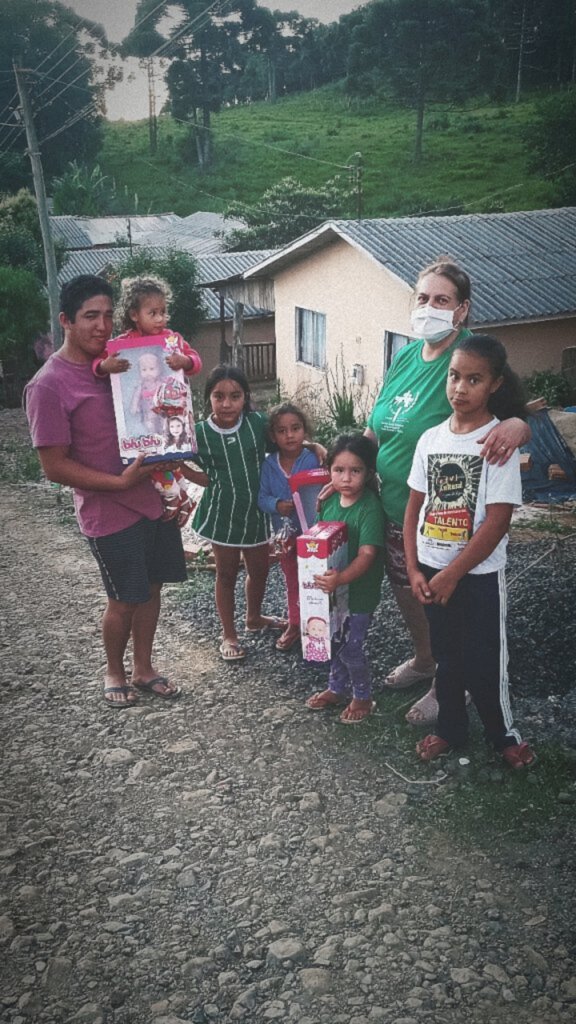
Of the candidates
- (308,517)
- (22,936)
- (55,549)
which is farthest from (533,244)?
(22,936)

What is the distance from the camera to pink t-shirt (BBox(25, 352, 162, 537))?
10.5 feet

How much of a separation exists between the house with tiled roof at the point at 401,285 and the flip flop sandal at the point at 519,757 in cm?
904

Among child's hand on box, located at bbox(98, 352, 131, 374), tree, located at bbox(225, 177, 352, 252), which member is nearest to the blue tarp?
child's hand on box, located at bbox(98, 352, 131, 374)

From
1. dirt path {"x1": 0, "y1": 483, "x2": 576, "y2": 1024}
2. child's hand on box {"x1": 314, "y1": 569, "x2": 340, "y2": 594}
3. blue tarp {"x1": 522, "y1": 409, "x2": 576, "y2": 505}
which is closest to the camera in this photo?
dirt path {"x1": 0, "y1": 483, "x2": 576, "y2": 1024}

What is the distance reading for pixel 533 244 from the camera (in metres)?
13.9

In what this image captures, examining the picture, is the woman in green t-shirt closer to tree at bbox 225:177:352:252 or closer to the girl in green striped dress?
the girl in green striped dress

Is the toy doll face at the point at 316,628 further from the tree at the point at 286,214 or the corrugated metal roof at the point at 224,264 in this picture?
the tree at the point at 286,214

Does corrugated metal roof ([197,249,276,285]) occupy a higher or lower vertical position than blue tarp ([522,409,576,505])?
higher

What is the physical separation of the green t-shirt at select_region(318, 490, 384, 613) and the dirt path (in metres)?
0.65

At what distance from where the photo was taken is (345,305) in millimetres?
13898

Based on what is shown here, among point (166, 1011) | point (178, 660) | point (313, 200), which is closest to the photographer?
point (166, 1011)

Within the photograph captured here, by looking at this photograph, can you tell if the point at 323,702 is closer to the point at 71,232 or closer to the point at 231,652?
the point at 231,652

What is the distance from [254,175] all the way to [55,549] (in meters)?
39.8

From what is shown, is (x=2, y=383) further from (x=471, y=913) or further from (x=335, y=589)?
(x=471, y=913)
